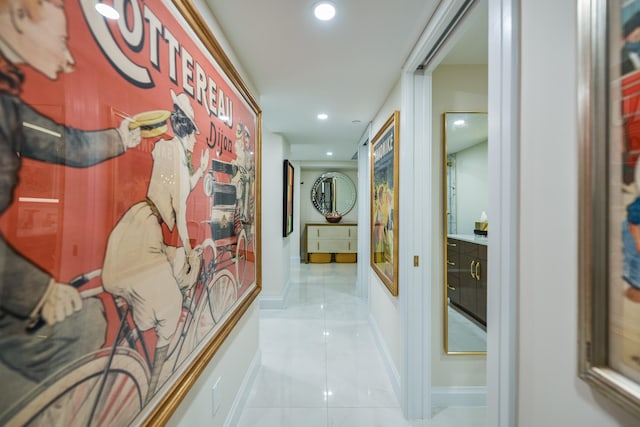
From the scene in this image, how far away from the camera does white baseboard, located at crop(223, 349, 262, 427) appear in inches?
62.6

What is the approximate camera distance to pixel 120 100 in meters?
0.67

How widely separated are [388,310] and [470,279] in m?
0.72

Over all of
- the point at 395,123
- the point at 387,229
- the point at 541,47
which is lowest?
the point at 387,229

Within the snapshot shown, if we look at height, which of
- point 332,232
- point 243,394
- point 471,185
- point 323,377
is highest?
point 471,185

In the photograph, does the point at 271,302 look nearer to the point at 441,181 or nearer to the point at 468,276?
the point at 468,276

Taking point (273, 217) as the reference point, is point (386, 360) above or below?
below

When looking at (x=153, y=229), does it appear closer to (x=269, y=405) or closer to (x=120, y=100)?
(x=120, y=100)

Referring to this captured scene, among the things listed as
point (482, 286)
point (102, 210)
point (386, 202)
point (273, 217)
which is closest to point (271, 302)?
point (273, 217)

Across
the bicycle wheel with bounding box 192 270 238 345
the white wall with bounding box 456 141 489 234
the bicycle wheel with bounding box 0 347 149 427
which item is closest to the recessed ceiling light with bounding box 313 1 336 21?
the white wall with bounding box 456 141 489 234

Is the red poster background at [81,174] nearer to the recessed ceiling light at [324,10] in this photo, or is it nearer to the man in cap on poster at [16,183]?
the man in cap on poster at [16,183]

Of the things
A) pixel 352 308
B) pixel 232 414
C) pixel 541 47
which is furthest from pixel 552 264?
pixel 352 308

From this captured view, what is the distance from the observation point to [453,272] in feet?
6.70

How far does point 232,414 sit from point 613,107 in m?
2.11

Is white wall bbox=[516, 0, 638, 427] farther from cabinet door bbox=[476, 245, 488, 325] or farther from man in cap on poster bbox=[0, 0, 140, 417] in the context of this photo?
cabinet door bbox=[476, 245, 488, 325]
